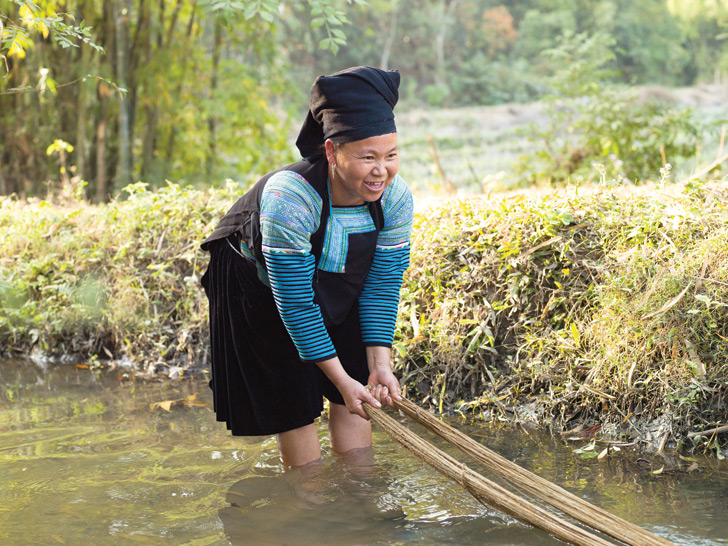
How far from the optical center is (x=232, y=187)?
4863 mm

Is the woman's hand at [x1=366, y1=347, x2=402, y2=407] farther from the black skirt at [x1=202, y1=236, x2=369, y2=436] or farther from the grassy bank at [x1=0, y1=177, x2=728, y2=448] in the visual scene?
the grassy bank at [x1=0, y1=177, x2=728, y2=448]

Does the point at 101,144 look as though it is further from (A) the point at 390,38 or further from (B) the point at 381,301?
(A) the point at 390,38

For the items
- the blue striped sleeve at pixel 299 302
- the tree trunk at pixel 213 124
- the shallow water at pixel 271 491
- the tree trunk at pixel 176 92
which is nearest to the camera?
the blue striped sleeve at pixel 299 302

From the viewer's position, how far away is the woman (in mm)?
2127

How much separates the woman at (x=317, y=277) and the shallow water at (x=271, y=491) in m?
0.20

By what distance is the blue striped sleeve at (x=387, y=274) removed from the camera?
7.89ft

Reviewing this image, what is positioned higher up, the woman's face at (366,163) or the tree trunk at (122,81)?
the tree trunk at (122,81)

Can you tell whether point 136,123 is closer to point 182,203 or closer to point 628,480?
point 182,203

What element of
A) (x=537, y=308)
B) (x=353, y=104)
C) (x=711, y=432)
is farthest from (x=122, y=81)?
(x=711, y=432)

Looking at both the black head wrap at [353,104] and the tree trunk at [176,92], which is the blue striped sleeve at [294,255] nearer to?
the black head wrap at [353,104]

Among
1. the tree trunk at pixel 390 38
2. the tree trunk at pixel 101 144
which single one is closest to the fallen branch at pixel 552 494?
the tree trunk at pixel 101 144

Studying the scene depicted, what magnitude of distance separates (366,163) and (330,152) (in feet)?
0.42

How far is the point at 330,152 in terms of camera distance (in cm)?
217

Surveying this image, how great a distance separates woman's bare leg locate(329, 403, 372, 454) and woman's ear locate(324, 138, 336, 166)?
965 millimetres
